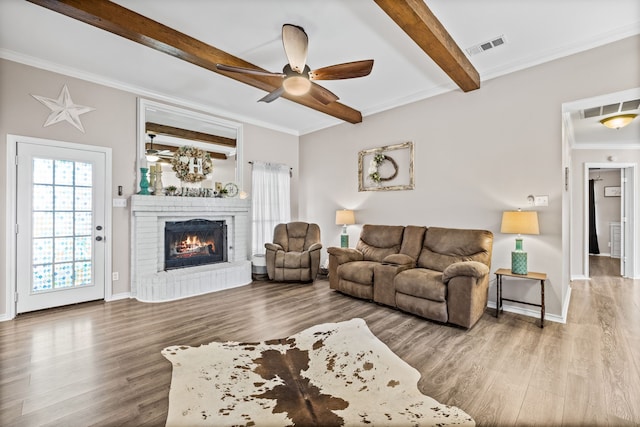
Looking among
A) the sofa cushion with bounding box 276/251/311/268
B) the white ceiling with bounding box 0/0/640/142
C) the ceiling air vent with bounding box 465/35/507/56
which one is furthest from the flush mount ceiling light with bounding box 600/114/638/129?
the sofa cushion with bounding box 276/251/311/268

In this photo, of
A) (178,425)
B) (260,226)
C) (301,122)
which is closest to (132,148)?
A: (260,226)

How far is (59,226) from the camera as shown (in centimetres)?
360

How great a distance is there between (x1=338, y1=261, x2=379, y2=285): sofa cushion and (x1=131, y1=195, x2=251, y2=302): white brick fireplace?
5.91 ft

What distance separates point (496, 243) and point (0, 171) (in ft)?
19.6

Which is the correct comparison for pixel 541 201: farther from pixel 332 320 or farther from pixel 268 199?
pixel 268 199

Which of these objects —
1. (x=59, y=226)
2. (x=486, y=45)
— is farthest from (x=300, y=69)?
(x=59, y=226)

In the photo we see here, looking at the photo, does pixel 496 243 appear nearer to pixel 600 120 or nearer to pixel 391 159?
pixel 391 159

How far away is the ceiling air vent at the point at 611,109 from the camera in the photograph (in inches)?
145

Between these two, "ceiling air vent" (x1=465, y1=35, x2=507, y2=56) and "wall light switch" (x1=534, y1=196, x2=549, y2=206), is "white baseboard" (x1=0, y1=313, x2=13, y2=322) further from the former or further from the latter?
"wall light switch" (x1=534, y1=196, x2=549, y2=206)

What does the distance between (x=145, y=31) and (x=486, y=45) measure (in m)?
3.48

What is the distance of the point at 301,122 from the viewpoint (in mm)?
5777

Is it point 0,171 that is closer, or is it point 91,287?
point 0,171

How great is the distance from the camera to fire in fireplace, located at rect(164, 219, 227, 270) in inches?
179

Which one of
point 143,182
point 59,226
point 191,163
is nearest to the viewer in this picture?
point 59,226
